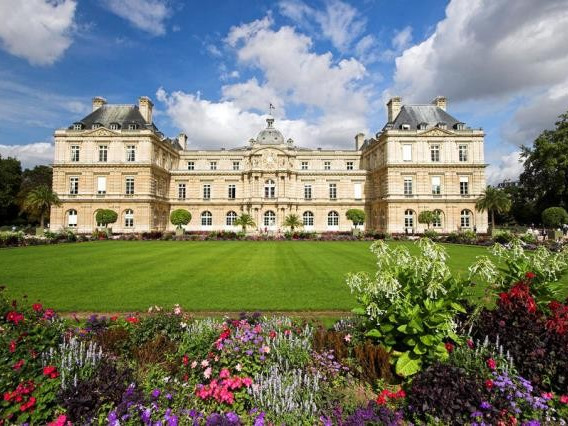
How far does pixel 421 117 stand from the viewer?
44.2 meters

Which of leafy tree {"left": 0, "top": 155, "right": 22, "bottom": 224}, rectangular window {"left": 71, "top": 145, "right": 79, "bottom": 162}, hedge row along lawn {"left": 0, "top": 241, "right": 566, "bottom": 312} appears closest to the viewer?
hedge row along lawn {"left": 0, "top": 241, "right": 566, "bottom": 312}

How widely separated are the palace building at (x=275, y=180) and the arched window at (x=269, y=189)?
14cm

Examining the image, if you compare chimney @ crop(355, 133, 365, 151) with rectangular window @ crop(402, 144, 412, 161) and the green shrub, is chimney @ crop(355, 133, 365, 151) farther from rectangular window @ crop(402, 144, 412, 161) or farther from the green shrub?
the green shrub

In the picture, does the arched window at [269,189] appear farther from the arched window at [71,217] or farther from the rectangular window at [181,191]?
the arched window at [71,217]

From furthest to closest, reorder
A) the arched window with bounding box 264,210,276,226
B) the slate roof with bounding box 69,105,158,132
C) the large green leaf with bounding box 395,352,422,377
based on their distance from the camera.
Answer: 1. the arched window with bounding box 264,210,276,226
2. the slate roof with bounding box 69,105,158,132
3. the large green leaf with bounding box 395,352,422,377

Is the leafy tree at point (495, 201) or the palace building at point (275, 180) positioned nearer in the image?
the leafy tree at point (495, 201)

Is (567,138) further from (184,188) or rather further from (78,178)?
(78,178)

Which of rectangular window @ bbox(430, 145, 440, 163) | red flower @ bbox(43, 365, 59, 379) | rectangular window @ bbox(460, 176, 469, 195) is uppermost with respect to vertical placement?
rectangular window @ bbox(430, 145, 440, 163)

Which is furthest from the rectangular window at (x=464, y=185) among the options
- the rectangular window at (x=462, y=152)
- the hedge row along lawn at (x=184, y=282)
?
the hedge row along lawn at (x=184, y=282)

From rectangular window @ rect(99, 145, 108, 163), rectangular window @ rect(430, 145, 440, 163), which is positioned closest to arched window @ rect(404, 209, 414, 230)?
rectangular window @ rect(430, 145, 440, 163)

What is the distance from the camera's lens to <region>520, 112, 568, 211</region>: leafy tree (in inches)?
1625

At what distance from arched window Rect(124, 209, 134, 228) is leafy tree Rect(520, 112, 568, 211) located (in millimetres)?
52444

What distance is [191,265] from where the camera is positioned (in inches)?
612

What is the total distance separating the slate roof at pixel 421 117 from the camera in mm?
43594
